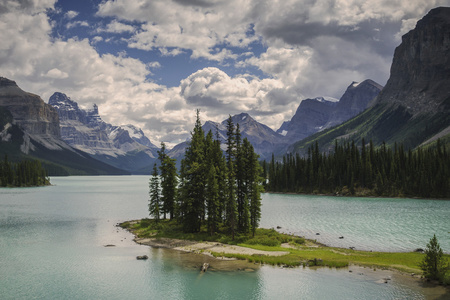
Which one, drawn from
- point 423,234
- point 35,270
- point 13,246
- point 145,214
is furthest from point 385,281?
point 145,214

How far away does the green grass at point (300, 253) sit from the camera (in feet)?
140

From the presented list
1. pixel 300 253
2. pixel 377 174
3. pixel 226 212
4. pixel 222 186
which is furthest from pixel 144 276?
pixel 377 174

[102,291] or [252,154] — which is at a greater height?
[252,154]

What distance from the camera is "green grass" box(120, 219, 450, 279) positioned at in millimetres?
42625

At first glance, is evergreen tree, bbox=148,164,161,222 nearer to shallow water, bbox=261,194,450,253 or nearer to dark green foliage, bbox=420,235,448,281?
shallow water, bbox=261,194,450,253

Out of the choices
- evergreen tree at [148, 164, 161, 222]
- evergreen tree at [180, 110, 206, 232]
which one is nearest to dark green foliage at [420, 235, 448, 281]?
evergreen tree at [180, 110, 206, 232]

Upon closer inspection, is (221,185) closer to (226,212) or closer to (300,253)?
(226,212)

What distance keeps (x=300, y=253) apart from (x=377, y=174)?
135105 mm

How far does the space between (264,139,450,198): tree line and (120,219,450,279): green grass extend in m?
116

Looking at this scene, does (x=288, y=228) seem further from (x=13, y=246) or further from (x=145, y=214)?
(x=13, y=246)

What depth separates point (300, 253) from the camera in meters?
48.9

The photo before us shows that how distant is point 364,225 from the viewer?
255ft

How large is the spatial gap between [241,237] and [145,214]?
5192cm

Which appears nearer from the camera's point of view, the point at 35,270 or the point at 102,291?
the point at 102,291
